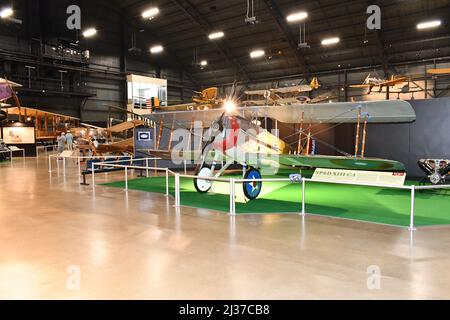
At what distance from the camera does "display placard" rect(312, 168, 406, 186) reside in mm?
5421

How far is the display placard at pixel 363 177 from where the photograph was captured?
17.8 ft

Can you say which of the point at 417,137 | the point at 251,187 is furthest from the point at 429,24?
the point at 251,187

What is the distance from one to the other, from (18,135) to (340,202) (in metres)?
20.7

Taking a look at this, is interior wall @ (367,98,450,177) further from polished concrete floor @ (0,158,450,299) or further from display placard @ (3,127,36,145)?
display placard @ (3,127,36,145)

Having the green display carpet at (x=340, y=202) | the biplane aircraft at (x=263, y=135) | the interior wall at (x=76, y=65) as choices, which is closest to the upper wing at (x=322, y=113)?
the biplane aircraft at (x=263, y=135)

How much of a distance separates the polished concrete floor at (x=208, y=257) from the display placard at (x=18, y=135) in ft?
56.5

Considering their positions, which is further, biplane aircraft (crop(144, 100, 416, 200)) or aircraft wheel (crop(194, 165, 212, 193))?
aircraft wheel (crop(194, 165, 212, 193))

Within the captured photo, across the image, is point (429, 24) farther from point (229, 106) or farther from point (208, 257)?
point (208, 257)

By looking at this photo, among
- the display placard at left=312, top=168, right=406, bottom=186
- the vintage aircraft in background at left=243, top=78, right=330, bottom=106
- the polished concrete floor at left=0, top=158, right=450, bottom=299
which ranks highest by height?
the vintage aircraft in background at left=243, top=78, right=330, bottom=106

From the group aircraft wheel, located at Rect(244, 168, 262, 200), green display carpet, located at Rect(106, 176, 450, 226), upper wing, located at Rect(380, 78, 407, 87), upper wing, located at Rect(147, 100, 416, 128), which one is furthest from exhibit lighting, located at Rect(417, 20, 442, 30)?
aircraft wheel, located at Rect(244, 168, 262, 200)

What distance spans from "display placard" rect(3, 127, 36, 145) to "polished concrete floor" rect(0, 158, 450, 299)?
17.2 meters

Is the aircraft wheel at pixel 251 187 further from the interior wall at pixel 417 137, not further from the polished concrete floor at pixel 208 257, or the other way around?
the interior wall at pixel 417 137

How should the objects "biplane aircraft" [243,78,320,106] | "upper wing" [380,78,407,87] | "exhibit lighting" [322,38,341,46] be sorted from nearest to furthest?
1. "biplane aircraft" [243,78,320,106]
2. "upper wing" [380,78,407,87]
3. "exhibit lighting" [322,38,341,46]
